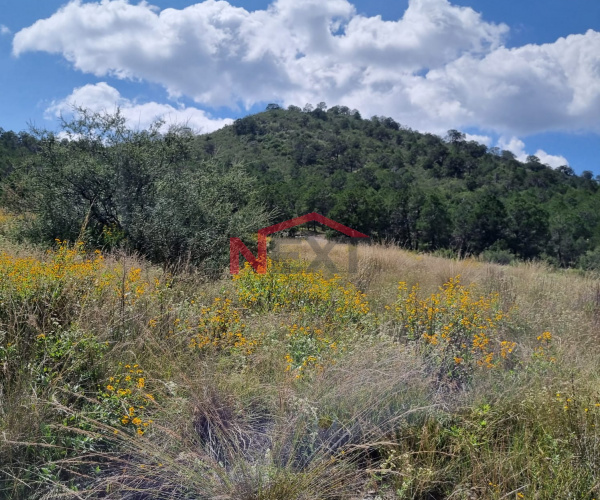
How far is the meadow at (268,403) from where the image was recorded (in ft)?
6.82

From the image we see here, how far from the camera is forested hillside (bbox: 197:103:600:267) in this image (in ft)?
64.5

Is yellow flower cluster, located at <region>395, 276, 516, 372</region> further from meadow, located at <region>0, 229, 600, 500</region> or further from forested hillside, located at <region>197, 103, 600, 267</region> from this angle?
forested hillside, located at <region>197, 103, 600, 267</region>

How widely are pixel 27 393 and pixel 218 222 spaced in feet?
20.2

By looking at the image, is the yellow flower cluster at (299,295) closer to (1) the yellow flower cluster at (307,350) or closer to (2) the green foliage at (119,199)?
(1) the yellow flower cluster at (307,350)

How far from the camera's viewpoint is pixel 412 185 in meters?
32.1

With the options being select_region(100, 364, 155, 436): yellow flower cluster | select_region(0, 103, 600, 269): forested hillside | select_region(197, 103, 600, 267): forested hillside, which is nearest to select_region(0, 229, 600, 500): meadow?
select_region(100, 364, 155, 436): yellow flower cluster

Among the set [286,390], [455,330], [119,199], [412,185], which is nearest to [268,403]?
[286,390]

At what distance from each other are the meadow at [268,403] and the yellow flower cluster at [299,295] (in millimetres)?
461

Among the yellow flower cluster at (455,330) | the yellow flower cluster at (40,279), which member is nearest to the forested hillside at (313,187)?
the yellow flower cluster at (40,279)

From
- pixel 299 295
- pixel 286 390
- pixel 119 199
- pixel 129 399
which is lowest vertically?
pixel 129 399

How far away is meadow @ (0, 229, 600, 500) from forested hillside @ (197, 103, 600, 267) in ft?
27.5

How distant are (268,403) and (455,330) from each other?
2.00m

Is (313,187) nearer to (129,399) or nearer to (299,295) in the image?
(299,295)

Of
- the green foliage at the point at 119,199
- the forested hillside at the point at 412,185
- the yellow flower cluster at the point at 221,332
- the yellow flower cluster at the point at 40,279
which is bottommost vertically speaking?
the yellow flower cluster at the point at 221,332
